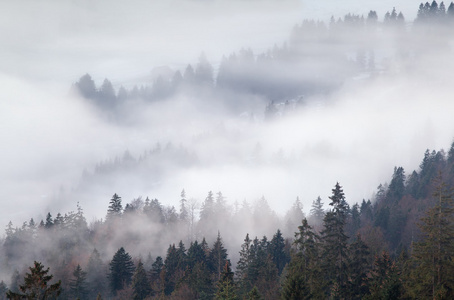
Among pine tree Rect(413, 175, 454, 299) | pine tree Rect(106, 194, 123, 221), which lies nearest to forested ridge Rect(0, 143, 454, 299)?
pine tree Rect(413, 175, 454, 299)

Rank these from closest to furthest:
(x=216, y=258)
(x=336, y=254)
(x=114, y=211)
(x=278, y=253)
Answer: (x=336, y=254)
(x=216, y=258)
(x=278, y=253)
(x=114, y=211)

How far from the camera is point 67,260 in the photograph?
102812 millimetres

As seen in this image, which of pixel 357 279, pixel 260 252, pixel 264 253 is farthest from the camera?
pixel 264 253

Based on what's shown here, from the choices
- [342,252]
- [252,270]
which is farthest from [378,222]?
[342,252]

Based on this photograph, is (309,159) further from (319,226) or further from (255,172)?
(319,226)

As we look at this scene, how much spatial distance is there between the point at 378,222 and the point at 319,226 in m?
14.9

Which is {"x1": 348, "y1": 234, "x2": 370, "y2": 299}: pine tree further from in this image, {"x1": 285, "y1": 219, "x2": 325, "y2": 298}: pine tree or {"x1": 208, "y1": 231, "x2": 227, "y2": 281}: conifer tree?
{"x1": 208, "y1": 231, "x2": 227, "y2": 281}: conifer tree

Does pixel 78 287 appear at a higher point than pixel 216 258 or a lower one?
lower

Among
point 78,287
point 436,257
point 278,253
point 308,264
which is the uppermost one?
point 436,257

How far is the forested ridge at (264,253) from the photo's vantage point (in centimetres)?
3659

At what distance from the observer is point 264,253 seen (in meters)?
78.5

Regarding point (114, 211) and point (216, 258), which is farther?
point (114, 211)

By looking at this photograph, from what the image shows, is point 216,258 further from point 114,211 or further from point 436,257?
point 436,257

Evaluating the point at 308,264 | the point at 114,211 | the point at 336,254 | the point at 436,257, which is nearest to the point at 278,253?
the point at 308,264
